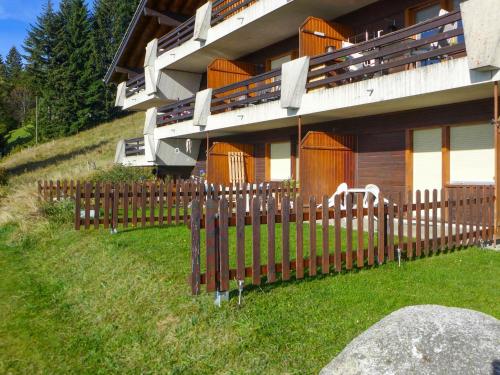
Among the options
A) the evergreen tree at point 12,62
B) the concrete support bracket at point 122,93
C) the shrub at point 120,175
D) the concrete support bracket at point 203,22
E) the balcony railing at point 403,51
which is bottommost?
the shrub at point 120,175

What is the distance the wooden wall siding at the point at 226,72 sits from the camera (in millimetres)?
18047

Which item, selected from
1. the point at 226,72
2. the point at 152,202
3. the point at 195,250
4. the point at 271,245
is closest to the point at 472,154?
the point at 271,245

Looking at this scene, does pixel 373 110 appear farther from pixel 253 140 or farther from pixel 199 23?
pixel 199 23

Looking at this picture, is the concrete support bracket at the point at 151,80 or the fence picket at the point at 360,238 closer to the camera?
the fence picket at the point at 360,238

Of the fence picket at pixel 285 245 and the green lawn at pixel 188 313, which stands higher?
the fence picket at pixel 285 245

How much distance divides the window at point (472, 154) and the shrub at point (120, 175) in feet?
45.3

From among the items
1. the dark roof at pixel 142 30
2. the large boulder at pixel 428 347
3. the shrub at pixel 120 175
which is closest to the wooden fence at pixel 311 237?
the large boulder at pixel 428 347

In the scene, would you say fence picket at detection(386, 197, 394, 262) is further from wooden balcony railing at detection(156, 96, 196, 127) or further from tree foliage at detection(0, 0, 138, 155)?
tree foliage at detection(0, 0, 138, 155)

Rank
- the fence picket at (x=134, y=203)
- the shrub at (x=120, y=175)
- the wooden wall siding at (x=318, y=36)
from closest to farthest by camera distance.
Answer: the fence picket at (x=134, y=203)
the wooden wall siding at (x=318, y=36)
the shrub at (x=120, y=175)

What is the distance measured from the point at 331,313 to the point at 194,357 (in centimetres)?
149

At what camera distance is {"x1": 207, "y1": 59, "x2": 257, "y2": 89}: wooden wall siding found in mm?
18047

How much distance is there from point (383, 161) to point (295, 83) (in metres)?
3.28

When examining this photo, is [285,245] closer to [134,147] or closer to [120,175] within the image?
[120,175]

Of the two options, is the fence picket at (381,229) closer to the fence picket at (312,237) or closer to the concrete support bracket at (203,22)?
the fence picket at (312,237)
